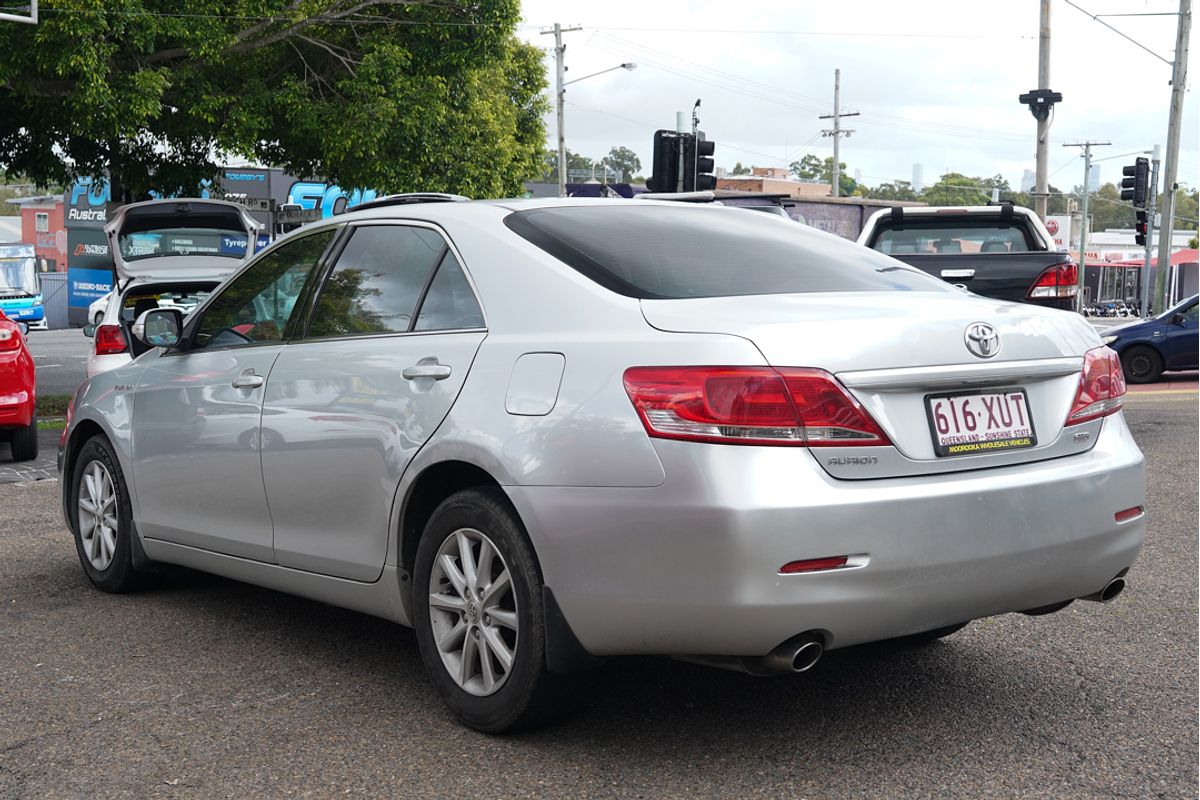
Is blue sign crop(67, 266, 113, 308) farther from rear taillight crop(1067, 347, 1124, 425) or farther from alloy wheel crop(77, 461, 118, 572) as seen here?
rear taillight crop(1067, 347, 1124, 425)

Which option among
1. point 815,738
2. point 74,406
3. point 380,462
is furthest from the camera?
point 74,406

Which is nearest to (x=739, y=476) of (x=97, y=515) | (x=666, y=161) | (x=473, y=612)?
Result: (x=473, y=612)

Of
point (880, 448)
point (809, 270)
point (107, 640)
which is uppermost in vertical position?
point (809, 270)

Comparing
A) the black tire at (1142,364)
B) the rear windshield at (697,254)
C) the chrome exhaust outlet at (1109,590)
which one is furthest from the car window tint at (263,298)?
the black tire at (1142,364)

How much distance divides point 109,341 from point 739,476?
32.1 ft

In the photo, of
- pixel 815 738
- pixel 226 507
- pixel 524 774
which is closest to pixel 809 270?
pixel 815 738

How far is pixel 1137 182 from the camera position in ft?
104

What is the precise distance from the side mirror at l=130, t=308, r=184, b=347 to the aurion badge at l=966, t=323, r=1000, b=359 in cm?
334

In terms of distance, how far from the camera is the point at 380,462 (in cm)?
448

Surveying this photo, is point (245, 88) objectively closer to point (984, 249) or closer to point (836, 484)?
point (984, 249)

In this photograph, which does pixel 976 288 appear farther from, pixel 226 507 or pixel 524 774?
pixel 524 774

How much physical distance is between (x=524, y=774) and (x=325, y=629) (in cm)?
194

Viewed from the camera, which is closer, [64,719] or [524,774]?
[524,774]

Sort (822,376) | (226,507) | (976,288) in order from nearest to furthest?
(822,376) → (226,507) → (976,288)
